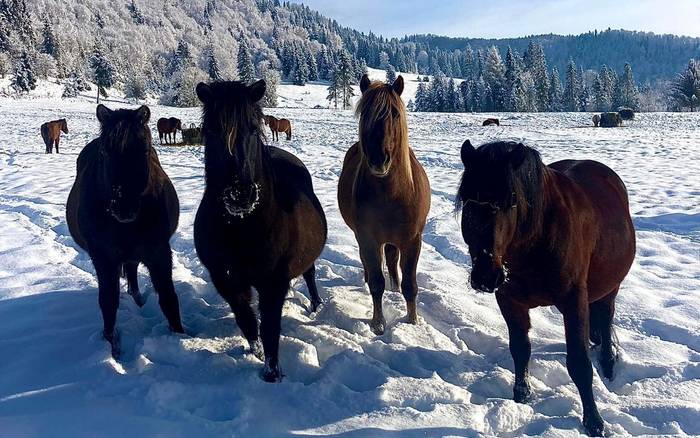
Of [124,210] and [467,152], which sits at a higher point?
[467,152]

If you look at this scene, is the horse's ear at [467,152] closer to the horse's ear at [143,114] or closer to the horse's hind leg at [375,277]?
the horse's hind leg at [375,277]

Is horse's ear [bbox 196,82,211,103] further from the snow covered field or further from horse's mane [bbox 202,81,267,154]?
the snow covered field

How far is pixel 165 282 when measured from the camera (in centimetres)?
379

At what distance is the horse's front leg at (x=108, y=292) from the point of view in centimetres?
361

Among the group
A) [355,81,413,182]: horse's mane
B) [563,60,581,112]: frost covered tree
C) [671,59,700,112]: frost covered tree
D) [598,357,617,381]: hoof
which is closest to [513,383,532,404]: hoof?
[598,357,617,381]: hoof

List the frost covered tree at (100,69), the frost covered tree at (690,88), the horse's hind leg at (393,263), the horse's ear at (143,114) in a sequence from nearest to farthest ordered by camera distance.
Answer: the horse's ear at (143,114) → the horse's hind leg at (393,263) → the frost covered tree at (690,88) → the frost covered tree at (100,69)

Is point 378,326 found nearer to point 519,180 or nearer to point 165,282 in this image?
point 165,282

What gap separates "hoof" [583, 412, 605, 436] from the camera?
2774 millimetres

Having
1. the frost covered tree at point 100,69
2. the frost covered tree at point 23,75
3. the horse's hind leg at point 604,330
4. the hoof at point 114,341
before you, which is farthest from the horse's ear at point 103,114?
the frost covered tree at point 23,75

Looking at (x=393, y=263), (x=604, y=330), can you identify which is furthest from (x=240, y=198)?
(x=604, y=330)

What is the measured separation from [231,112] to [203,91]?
243 mm

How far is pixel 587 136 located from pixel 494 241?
961 inches

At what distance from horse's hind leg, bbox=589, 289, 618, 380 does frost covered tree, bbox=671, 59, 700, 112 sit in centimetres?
6342

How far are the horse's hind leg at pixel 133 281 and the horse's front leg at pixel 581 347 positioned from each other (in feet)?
12.5
